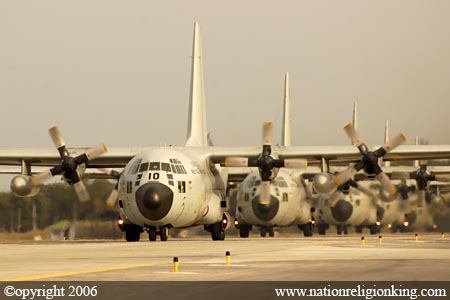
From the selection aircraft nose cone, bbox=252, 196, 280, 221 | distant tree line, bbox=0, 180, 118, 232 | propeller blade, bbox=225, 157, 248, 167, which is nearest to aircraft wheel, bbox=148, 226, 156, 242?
propeller blade, bbox=225, 157, 248, 167

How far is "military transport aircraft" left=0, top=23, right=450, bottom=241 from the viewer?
3908 centimetres

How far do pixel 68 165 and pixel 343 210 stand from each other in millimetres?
33974

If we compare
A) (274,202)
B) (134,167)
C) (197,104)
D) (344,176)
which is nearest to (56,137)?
(134,167)

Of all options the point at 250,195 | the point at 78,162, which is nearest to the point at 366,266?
the point at 78,162

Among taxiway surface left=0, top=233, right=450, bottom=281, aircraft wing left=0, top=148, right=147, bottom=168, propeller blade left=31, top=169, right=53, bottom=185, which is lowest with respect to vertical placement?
taxiway surface left=0, top=233, right=450, bottom=281

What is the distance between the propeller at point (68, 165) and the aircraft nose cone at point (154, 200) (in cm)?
379

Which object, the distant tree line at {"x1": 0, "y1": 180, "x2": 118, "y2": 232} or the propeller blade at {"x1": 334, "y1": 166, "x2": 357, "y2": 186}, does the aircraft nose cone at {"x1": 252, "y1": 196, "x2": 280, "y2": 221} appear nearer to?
the distant tree line at {"x1": 0, "y1": 180, "x2": 118, "y2": 232}

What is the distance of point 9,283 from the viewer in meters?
17.0

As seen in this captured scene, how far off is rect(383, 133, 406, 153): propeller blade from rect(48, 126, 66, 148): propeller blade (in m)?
15.1

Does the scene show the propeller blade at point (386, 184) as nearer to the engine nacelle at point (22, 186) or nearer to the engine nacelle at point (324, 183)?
the engine nacelle at point (324, 183)

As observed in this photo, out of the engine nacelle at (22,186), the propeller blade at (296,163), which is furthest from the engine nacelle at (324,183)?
the engine nacelle at (22,186)

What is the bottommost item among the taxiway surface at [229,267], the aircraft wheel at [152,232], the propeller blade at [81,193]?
the taxiway surface at [229,267]

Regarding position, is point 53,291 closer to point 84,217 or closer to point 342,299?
point 342,299

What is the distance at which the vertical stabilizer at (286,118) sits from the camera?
65.7 meters
